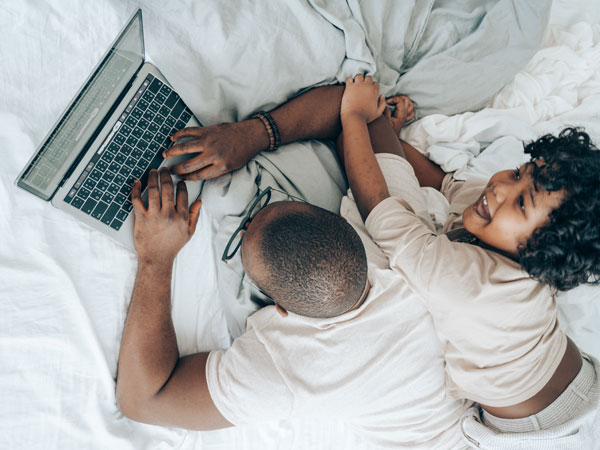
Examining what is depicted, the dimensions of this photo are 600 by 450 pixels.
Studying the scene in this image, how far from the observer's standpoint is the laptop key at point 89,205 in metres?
0.86

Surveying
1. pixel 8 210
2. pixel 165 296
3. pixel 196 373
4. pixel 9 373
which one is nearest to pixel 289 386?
pixel 196 373

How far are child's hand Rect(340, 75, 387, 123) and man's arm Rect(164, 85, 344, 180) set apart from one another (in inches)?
1.2

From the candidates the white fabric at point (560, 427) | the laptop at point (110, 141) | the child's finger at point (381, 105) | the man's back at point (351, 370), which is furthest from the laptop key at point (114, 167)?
the white fabric at point (560, 427)

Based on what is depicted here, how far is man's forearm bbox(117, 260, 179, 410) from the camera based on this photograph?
0.94 meters

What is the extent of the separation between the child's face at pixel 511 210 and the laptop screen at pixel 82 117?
871mm

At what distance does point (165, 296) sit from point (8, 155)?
0.46 metres

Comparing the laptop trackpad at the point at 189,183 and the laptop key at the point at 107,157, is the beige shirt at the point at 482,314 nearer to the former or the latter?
the laptop trackpad at the point at 189,183

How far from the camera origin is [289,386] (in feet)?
2.97

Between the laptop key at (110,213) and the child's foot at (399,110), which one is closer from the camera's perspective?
the laptop key at (110,213)

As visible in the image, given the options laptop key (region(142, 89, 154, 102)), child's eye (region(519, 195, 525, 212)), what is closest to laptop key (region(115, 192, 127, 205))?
laptop key (region(142, 89, 154, 102))

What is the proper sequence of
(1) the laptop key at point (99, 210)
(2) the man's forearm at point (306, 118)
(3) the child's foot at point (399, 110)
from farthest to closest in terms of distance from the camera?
(3) the child's foot at point (399, 110) < (2) the man's forearm at point (306, 118) < (1) the laptop key at point (99, 210)

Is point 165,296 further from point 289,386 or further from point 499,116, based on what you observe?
point 499,116

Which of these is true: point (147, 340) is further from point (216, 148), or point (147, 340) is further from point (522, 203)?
point (522, 203)

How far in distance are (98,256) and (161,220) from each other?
0.18 meters
